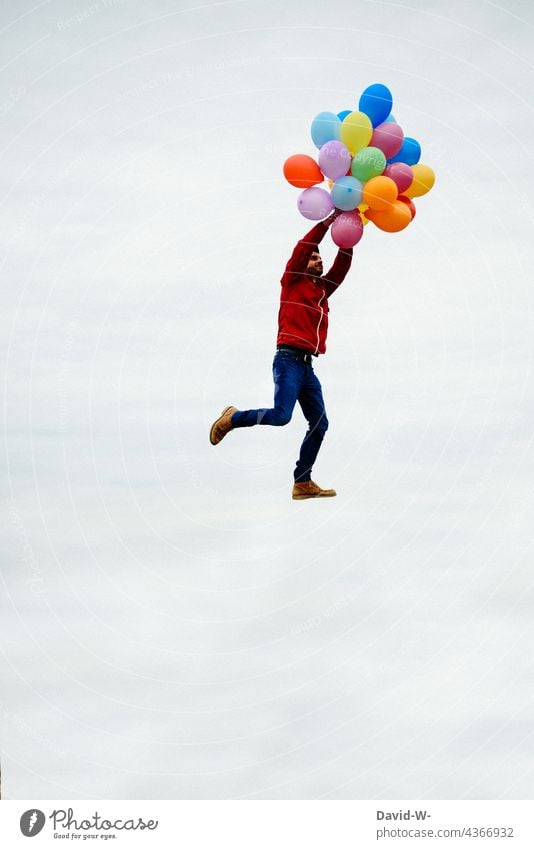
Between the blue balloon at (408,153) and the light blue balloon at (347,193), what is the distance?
0.78m

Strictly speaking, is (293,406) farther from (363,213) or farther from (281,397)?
(363,213)

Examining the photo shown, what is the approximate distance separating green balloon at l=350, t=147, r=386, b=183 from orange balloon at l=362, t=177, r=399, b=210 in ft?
0.35

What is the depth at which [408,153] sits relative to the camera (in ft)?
75.9

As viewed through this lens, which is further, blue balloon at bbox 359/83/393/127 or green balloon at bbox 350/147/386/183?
blue balloon at bbox 359/83/393/127

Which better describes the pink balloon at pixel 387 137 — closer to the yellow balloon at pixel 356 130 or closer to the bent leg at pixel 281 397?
the yellow balloon at pixel 356 130

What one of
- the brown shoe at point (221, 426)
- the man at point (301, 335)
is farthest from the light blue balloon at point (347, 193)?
the brown shoe at point (221, 426)

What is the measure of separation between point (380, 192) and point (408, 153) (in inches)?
40.0

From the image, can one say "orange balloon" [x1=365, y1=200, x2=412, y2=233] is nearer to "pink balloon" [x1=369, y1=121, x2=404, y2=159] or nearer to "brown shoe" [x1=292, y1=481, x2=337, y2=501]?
"pink balloon" [x1=369, y1=121, x2=404, y2=159]

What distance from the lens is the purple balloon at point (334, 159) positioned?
74.3 ft

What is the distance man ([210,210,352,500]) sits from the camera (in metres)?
23.2

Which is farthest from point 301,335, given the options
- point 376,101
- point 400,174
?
point 376,101

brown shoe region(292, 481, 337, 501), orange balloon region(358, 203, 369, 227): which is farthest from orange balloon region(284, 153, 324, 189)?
brown shoe region(292, 481, 337, 501)

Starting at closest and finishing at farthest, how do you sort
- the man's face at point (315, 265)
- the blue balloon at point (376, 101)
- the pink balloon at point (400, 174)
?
1. the blue balloon at point (376, 101)
2. the pink balloon at point (400, 174)
3. the man's face at point (315, 265)
